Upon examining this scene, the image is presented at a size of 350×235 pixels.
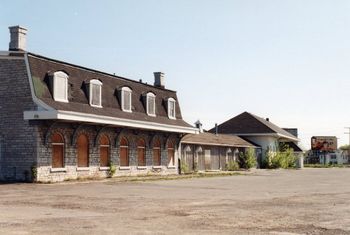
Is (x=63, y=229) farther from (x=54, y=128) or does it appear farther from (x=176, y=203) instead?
(x=54, y=128)

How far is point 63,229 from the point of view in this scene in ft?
32.6

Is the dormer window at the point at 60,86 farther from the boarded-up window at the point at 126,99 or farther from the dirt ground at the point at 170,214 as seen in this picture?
the dirt ground at the point at 170,214

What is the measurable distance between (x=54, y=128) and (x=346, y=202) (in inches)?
561

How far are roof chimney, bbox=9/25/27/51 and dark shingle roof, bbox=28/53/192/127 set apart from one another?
971 mm

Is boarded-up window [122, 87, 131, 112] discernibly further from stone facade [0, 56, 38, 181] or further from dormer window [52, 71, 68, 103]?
stone facade [0, 56, 38, 181]

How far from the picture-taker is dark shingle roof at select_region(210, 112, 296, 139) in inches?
2427

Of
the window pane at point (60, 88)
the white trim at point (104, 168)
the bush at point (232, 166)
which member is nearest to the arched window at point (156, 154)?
the white trim at point (104, 168)

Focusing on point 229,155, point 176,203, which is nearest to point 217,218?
point 176,203

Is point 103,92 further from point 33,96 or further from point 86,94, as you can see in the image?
point 33,96

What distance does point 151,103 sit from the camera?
113 ft

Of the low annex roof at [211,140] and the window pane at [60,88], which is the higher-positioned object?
the window pane at [60,88]

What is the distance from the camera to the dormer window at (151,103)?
112 ft

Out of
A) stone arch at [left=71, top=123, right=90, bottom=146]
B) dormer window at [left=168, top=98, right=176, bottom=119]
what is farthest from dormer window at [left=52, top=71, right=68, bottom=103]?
dormer window at [left=168, top=98, right=176, bottom=119]

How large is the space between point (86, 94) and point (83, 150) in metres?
2.95
